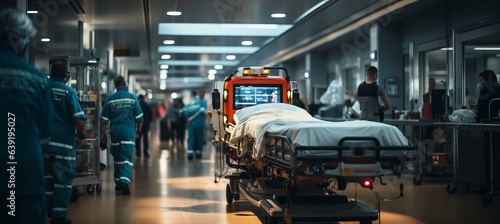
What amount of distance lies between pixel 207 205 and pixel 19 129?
5024 mm

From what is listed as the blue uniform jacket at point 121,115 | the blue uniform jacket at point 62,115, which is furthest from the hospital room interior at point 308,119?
the blue uniform jacket at point 62,115

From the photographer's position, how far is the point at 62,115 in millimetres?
7223

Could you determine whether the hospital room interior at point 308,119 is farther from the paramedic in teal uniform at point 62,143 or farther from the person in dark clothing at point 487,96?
the paramedic in teal uniform at point 62,143

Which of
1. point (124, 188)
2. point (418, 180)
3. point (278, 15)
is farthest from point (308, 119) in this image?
point (278, 15)

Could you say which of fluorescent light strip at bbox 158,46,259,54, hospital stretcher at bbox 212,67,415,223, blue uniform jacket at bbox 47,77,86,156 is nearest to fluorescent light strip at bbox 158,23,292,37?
fluorescent light strip at bbox 158,46,259,54

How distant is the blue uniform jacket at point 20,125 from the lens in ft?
13.1

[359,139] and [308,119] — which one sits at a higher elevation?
[308,119]

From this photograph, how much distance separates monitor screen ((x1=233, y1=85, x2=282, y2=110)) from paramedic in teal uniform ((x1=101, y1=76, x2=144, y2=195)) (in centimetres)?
137

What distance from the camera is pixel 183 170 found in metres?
14.1

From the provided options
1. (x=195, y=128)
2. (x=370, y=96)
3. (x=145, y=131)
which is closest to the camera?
(x=370, y=96)

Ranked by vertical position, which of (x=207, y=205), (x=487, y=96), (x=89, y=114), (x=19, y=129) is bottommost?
(x=207, y=205)

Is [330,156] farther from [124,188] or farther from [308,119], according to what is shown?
[124,188]

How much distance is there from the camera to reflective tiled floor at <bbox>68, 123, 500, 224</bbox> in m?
7.82

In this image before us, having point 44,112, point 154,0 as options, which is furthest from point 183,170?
point 44,112
